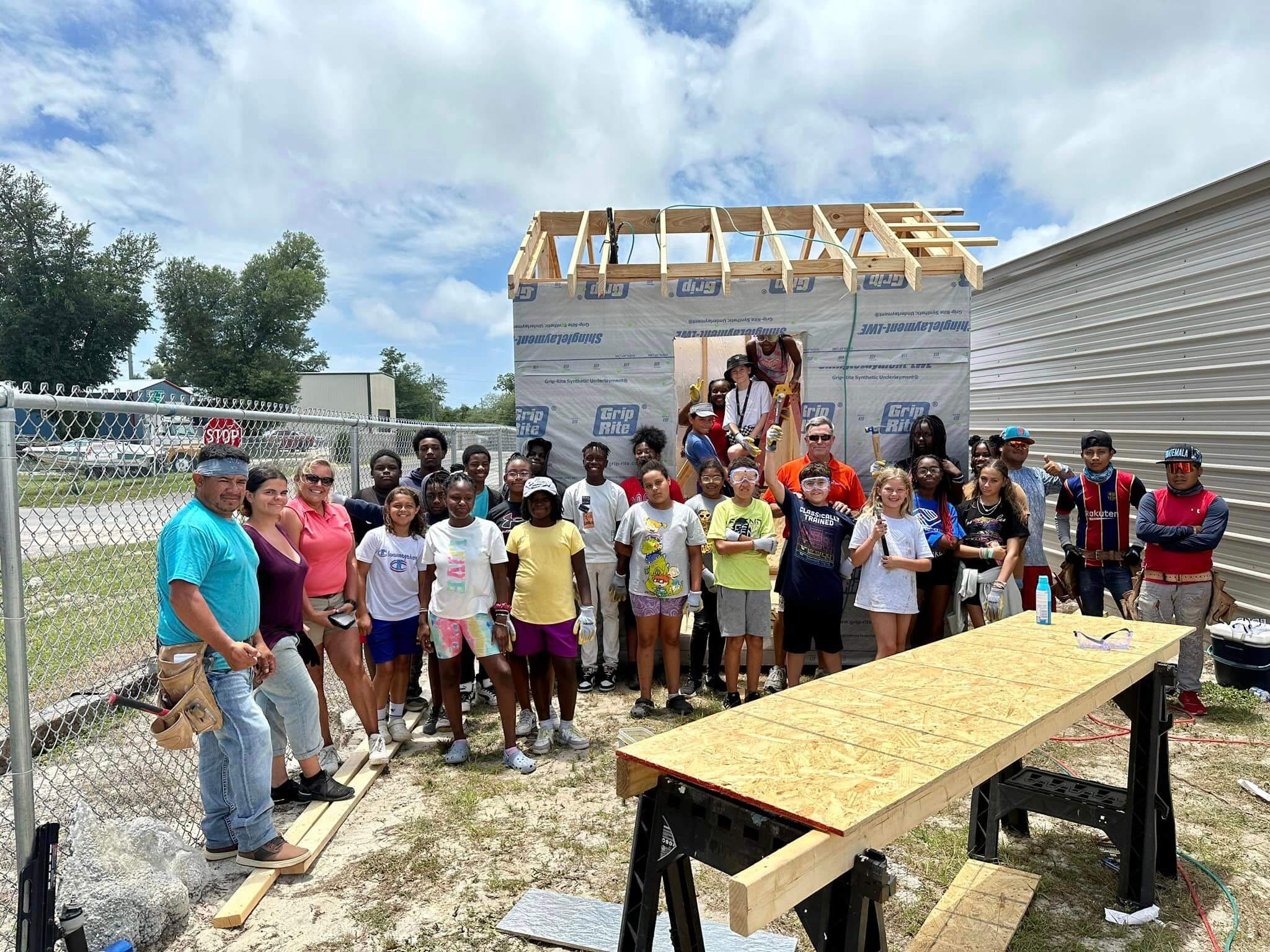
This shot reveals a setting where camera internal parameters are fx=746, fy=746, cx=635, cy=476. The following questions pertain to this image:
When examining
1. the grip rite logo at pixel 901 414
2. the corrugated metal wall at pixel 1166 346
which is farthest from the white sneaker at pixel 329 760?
the corrugated metal wall at pixel 1166 346

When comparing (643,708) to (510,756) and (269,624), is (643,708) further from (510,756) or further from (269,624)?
(269,624)

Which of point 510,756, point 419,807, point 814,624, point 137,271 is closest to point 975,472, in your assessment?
point 814,624

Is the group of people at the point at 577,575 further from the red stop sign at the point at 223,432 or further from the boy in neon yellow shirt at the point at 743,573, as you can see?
the red stop sign at the point at 223,432

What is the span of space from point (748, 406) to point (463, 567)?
411cm

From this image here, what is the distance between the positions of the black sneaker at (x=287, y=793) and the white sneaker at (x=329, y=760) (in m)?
0.22

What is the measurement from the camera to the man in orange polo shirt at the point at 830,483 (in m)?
5.96

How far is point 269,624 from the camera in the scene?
12.5ft

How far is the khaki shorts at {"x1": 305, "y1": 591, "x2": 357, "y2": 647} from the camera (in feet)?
15.0

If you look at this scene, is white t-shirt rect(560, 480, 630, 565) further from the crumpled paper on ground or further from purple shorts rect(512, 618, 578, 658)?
the crumpled paper on ground

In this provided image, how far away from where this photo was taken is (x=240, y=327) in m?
39.4

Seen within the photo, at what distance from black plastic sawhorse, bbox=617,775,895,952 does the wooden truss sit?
18.1 feet

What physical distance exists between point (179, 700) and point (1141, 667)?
13.6 feet

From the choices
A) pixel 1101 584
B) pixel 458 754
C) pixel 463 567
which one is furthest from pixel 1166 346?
pixel 458 754

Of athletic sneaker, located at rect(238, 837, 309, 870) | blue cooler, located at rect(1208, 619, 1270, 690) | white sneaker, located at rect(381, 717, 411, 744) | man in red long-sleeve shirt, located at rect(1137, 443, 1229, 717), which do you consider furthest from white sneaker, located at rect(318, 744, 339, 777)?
blue cooler, located at rect(1208, 619, 1270, 690)
